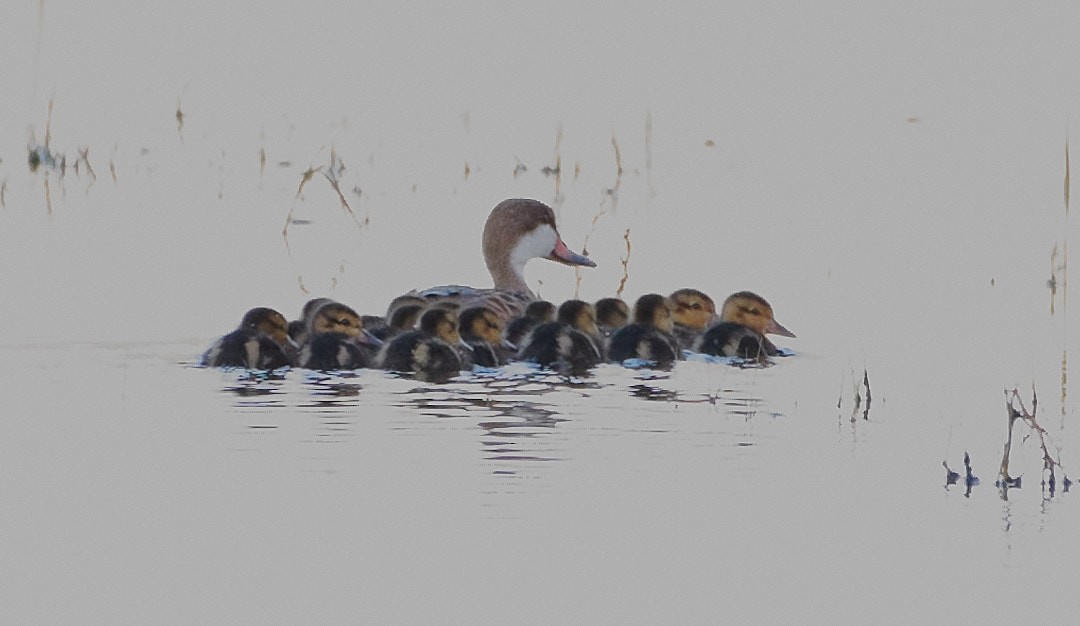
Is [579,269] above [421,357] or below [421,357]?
above

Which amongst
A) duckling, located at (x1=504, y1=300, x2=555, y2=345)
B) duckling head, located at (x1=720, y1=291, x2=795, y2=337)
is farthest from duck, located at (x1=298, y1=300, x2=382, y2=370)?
duckling head, located at (x1=720, y1=291, x2=795, y2=337)

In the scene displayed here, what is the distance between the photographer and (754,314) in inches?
350

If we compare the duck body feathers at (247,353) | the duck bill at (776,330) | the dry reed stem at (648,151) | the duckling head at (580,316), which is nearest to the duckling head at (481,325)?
the duckling head at (580,316)

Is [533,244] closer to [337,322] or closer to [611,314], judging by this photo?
[611,314]

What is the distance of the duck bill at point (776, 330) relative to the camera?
8.82 meters

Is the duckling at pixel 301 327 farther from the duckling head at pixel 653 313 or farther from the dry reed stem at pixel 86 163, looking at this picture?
the dry reed stem at pixel 86 163

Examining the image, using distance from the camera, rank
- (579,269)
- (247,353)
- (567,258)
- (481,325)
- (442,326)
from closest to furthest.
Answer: (247,353), (442,326), (481,325), (567,258), (579,269)

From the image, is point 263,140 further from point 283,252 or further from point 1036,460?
point 1036,460

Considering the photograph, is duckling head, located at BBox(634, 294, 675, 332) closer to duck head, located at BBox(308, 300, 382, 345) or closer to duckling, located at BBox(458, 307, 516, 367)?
duckling, located at BBox(458, 307, 516, 367)

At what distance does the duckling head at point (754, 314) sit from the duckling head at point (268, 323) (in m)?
1.67

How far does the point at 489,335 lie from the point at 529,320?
0.31 metres

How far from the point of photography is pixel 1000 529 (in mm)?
5566

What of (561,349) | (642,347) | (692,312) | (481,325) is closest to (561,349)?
(561,349)

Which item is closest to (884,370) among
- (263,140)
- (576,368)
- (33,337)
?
(576,368)
